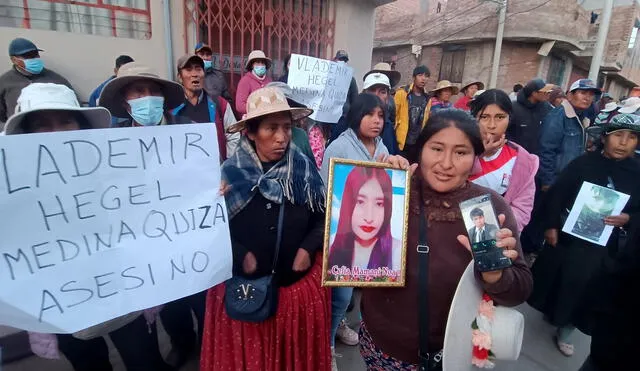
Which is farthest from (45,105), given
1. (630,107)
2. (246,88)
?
(630,107)

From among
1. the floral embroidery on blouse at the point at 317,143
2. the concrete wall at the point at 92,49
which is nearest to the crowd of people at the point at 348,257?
the floral embroidery on blouse at the point at 317,143

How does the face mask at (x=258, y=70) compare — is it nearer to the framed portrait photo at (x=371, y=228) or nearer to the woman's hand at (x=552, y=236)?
the framed portrait photo at (x=371, y=228)

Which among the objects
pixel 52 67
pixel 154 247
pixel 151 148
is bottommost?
pixel 154 247

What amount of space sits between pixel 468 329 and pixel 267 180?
1032 millimetres

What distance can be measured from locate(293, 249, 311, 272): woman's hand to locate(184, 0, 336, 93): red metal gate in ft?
14.1

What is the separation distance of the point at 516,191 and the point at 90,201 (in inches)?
89.7

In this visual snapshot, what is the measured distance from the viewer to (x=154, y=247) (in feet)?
4.36

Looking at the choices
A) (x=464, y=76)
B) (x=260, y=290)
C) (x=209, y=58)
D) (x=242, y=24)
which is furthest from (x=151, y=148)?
(x=464, y=76)

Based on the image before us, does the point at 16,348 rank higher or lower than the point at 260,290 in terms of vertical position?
lower

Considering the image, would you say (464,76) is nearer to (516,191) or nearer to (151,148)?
(516,191)

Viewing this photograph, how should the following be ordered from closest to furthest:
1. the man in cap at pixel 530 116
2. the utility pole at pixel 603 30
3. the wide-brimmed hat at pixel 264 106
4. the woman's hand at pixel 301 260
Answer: the wide-brimmed hat at pixel 264 106, the woman's hand at pixel 301 260, the man in cap at pixel 530 116, the utility pole at pixel 603 30

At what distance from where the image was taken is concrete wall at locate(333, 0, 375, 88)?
6336 mm

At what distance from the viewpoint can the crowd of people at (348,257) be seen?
1.35m

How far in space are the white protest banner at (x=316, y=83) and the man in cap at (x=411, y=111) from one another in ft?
5.92
